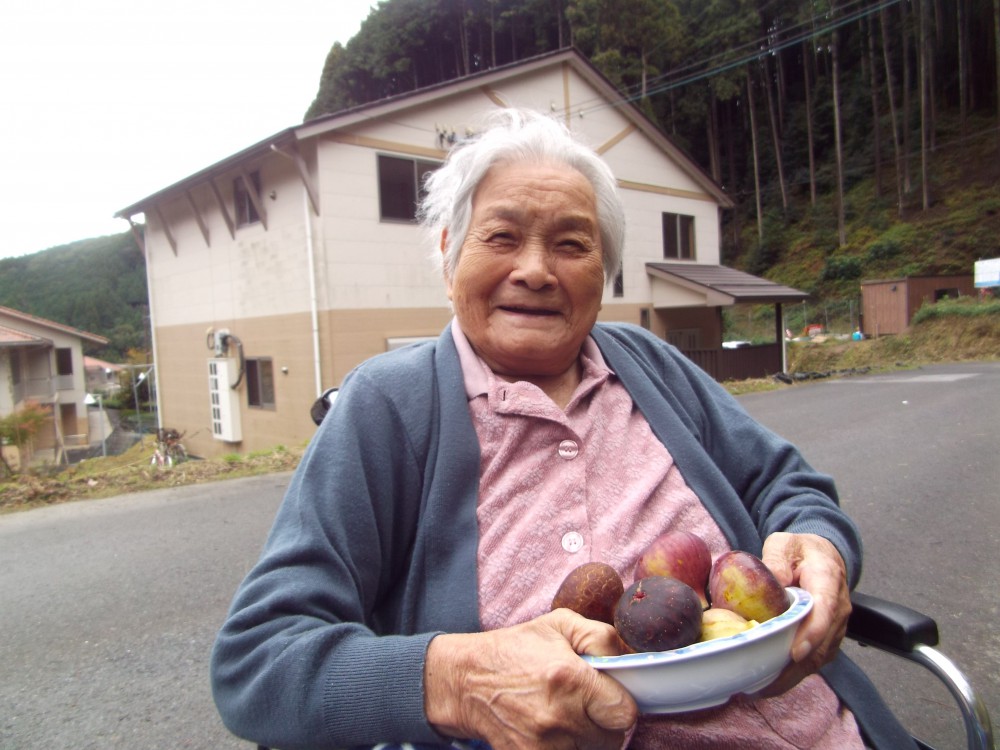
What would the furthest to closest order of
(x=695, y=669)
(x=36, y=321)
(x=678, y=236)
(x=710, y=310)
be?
(x=36, y=321) → (x=710, y=310) → (x=678, y=236) → (x=695, y=669)

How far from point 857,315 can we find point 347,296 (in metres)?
27.9

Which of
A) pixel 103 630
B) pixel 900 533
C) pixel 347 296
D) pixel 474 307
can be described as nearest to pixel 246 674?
pixel 474 307

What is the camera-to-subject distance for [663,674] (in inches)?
36.6

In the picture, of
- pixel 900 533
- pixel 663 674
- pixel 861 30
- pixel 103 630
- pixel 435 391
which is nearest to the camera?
pixel 663 674

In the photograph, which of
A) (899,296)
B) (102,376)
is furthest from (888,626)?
(102,376)

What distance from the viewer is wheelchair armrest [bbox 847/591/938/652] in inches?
51.4

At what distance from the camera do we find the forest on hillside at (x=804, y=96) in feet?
107

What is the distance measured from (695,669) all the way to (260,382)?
1357 centimetres

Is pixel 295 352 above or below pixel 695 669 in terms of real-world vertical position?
above

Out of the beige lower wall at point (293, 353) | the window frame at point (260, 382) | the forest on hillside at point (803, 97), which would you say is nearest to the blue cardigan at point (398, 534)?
the beige lower wall at point (293, 353)

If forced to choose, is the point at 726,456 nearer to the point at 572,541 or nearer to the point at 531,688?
the point at 572,541

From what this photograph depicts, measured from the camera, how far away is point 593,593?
43.9 inches

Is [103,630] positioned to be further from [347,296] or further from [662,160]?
[662,160]

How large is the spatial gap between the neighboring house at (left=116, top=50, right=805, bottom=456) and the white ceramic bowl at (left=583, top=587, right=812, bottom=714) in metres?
11.1
